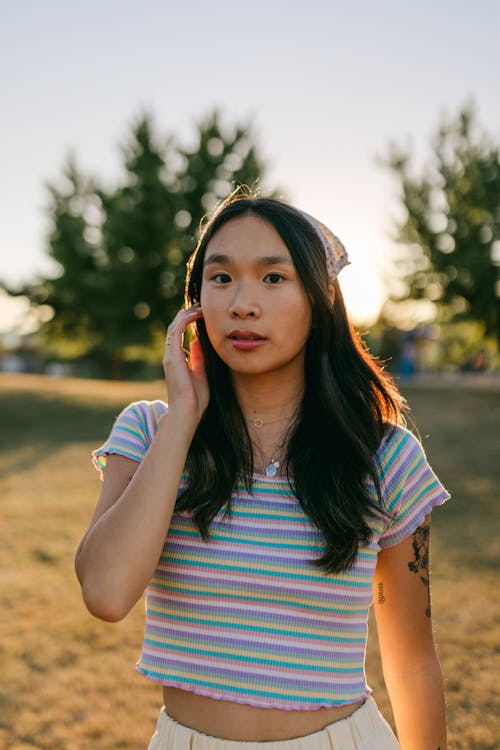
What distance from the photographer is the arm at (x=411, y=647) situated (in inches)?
73.6

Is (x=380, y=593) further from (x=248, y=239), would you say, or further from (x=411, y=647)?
(x=248, y=239)

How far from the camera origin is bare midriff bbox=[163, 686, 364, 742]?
167 cm

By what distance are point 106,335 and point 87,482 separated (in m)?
12.3

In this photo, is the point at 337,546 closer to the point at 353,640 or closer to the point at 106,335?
the point at 353,640

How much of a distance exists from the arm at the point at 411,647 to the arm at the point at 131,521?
2.03ft

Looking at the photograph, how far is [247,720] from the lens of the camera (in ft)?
5.51

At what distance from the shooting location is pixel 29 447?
1552cm

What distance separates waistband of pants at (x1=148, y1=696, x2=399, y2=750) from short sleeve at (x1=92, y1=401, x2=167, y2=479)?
64 cm

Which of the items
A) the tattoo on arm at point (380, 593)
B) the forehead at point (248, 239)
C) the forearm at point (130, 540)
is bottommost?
the tattoo on arm at point (380, 593)

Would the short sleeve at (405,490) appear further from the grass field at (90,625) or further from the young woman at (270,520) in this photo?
the grass field at (90,625)

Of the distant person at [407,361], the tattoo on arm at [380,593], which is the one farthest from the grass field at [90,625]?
the distant person at [407,361]

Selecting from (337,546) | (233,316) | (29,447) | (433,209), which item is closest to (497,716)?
(337,546)

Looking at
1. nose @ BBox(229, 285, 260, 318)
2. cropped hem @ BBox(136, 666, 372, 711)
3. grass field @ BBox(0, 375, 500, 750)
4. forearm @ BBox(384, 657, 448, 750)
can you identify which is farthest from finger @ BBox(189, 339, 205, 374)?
grass field @ BBox(0, 375, 500, 750)

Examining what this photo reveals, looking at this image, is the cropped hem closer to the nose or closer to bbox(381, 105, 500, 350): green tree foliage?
the nose
